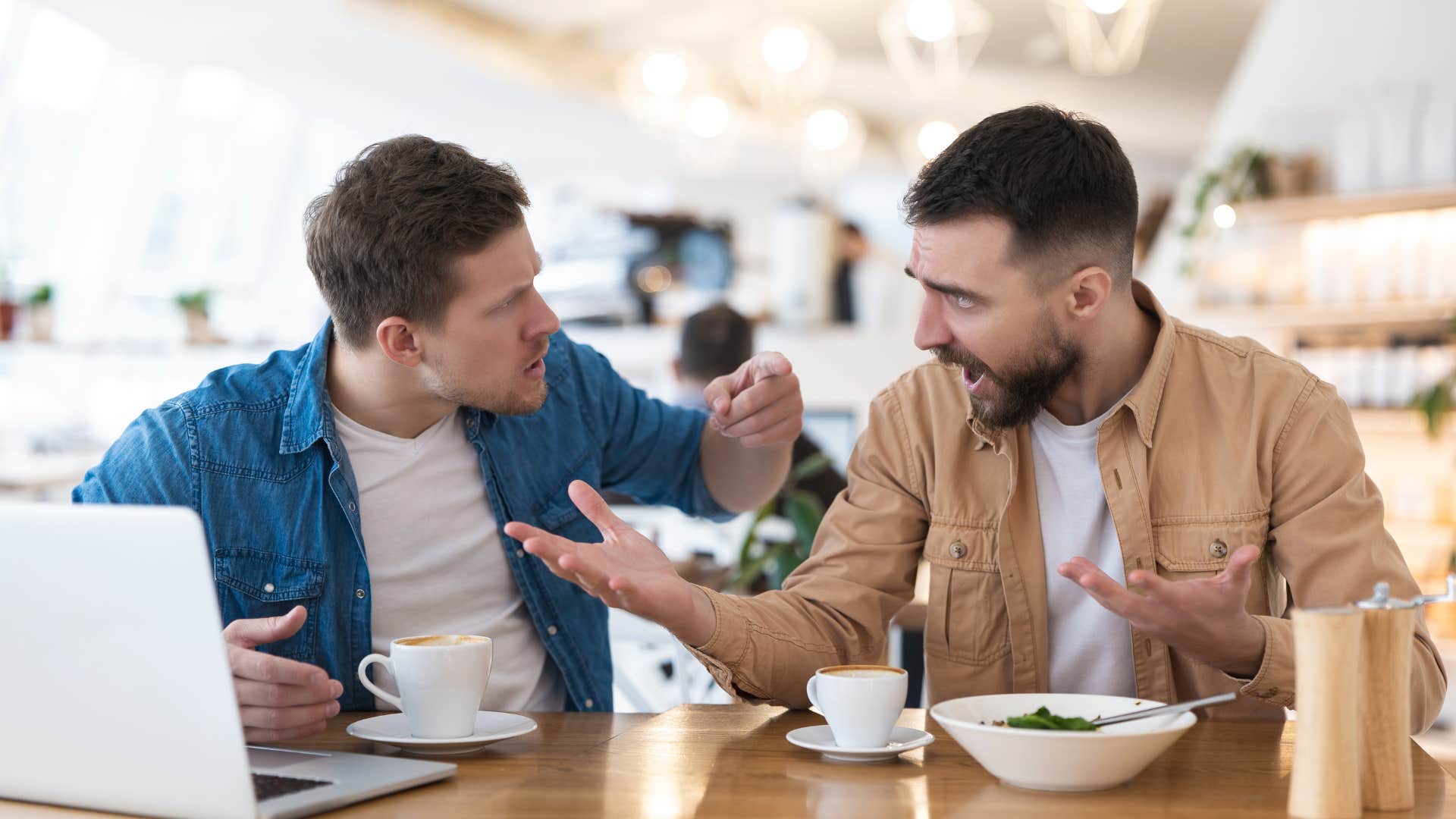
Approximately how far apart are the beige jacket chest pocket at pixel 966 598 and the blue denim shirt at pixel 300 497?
48 cm

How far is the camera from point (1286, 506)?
1.48 meters

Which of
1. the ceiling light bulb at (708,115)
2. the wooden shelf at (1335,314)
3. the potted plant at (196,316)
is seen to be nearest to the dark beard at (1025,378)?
the wooden shelf at (1335,314)

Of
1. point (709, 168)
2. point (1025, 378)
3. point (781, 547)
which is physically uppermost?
point (709, 168)

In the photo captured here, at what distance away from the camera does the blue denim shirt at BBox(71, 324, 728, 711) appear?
1587 millimetres

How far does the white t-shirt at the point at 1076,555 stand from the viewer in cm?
155

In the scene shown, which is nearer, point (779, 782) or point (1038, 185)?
point (779, 782)

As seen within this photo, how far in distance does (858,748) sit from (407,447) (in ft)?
2.68

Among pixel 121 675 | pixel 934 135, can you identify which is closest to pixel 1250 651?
pixel 121 675

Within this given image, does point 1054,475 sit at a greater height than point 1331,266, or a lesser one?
lesser

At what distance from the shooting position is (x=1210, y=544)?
1.51 metres

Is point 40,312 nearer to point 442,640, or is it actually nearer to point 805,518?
point 805,518

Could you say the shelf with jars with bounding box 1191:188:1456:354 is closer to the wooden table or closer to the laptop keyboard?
the wooden table

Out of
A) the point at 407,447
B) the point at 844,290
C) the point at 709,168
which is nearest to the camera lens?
the point at 407,447

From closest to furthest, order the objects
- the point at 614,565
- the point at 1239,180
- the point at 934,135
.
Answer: the point at 614,565 → the point at 1239,180 → the point at 934,135
